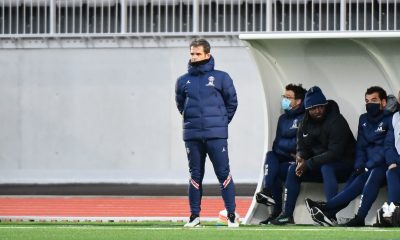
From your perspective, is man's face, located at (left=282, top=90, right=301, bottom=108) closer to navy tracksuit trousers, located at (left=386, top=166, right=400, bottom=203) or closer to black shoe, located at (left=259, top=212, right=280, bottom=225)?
black shoe, located at (left=259, top=212, right=280, bottom=225)

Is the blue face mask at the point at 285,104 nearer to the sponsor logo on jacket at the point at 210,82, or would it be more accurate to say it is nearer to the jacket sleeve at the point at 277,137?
the jacket sleeve at the point at 277,137

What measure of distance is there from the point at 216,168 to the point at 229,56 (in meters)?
11.3

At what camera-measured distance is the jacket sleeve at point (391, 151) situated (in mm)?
14062

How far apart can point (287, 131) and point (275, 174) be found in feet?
1.51

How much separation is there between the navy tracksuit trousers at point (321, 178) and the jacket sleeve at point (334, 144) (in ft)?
0.23

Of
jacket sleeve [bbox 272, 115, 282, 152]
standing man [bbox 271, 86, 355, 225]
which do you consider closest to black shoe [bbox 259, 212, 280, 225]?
standing man [bbox 271, 86, 355, 225]

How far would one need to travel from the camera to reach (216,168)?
45.0 ft

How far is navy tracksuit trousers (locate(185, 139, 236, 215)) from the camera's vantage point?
44.6ft

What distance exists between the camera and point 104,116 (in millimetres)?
25281

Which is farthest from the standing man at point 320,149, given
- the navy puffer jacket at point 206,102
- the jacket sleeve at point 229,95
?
the navy puffer jacket at point 206,102

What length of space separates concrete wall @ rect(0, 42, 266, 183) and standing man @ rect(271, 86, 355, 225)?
971cm

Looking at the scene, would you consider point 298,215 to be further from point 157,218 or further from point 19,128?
point 19,128

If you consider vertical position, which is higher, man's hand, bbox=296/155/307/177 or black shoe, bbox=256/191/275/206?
man's hand, bbox=296/155/307/177

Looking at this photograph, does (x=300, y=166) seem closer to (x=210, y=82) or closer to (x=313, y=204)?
(x=313, y=204)
